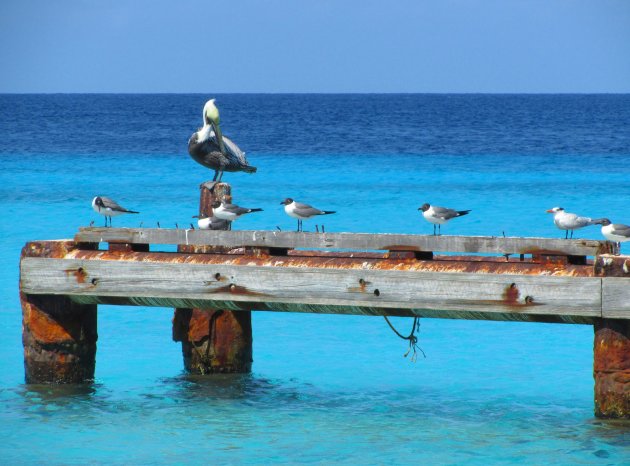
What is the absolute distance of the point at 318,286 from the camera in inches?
395

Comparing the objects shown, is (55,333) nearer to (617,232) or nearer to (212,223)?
(212,223)

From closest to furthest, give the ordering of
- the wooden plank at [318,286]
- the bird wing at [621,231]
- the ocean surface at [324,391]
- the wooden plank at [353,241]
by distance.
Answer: the wooden plank at [318,286]
the wooden plank at [353,241]
the ocean surface at [324,391]
the bird wing at [621,231]

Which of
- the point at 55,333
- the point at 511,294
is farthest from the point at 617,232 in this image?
the point at 55,333

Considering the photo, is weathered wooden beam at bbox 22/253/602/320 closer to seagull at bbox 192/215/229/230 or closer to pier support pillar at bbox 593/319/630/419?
pier support pillar at bbox 593/319/630/419

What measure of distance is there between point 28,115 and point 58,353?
93.8 m

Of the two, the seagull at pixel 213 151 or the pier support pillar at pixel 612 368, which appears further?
the seagull at pixel 213 151

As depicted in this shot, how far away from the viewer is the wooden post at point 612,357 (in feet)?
30.6

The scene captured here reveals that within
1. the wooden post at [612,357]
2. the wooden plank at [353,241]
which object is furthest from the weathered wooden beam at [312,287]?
the wooden plank at [353,241]

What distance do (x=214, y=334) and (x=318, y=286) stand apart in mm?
2203

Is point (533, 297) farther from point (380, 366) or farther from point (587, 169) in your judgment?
point (587, 169)

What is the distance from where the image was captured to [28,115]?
335 feet

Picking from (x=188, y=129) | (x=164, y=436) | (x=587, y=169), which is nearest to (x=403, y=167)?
(x=587, y=169)

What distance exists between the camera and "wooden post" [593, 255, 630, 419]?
931 centimetres

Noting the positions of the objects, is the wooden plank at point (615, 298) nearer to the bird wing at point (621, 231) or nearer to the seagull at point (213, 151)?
the bird wing at point (621, 231)
